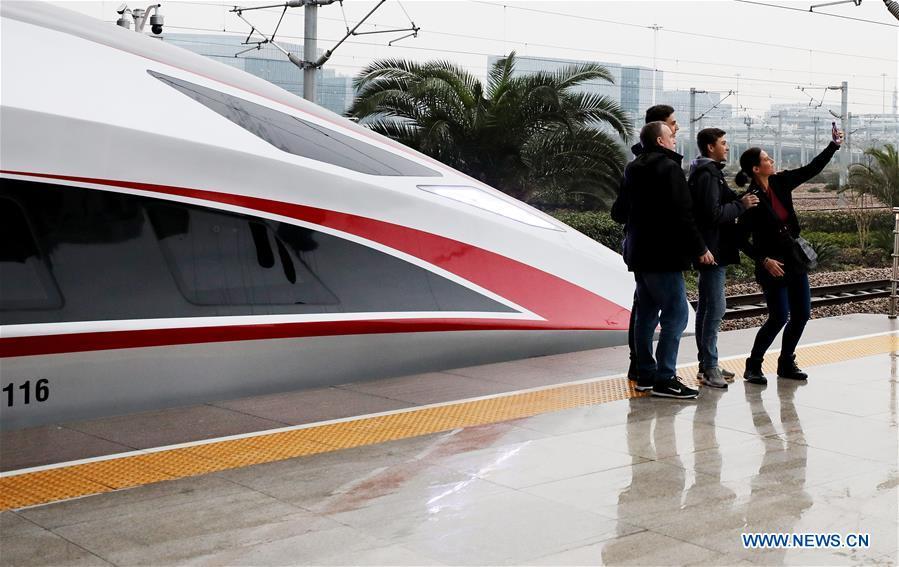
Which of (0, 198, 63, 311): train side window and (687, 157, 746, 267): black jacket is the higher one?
(687, 157, 746, 267): black jacket

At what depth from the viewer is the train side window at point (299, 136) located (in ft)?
20.1

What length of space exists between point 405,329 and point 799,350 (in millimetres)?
3297

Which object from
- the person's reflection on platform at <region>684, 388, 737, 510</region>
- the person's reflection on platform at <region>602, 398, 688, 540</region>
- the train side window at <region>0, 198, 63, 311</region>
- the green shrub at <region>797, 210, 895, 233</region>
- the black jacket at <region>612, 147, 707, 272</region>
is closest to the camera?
the person's reflection on platform at <region>602, 398, 688, 540</region>

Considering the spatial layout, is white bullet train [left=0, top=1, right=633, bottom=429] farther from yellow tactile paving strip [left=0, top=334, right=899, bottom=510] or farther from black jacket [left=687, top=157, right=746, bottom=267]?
black jacket [left=687, top=157, right=746, bottom=267]

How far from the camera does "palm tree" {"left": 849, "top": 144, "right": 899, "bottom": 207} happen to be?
27.5 m

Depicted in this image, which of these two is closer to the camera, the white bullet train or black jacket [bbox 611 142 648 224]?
the white bullet train

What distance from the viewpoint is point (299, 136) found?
651 cm

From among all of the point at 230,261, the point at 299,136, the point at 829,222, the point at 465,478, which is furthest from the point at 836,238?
the point at 465,478

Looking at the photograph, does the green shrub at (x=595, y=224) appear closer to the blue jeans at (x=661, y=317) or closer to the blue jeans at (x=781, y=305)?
the blue jeans at (x=781, y=305)

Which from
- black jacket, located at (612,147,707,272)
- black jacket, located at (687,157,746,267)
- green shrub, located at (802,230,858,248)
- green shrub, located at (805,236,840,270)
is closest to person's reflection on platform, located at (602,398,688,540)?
black jacket, located at (612,147,707,272)

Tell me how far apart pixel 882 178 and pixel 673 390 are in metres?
23.9

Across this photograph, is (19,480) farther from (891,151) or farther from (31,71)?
(891,151)

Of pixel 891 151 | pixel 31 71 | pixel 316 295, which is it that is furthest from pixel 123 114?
pixel 891 151

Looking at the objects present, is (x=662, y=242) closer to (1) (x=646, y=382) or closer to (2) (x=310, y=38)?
(1) (x=646, y=382)
